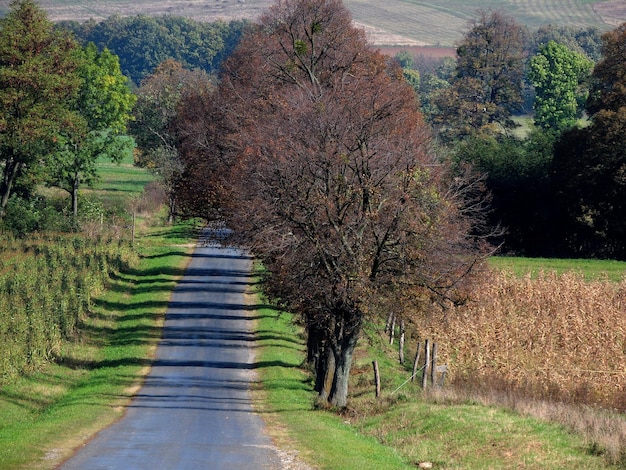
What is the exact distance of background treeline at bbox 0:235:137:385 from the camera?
41500 mm

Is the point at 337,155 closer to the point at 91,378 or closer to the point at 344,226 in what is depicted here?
the point at 344,226

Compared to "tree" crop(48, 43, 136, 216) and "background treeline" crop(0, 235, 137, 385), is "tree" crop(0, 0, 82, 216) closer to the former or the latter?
"tree" crop(48, 43, 136, 216)

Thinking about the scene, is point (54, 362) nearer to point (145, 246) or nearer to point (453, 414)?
point (453, 414)

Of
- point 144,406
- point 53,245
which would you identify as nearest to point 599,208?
point 53,245

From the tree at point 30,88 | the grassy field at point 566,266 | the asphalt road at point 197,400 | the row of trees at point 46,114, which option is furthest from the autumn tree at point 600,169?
the tree at point 30,88

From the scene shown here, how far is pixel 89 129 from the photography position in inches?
3565

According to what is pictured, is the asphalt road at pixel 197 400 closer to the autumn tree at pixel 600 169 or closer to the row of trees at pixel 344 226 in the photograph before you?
the row of trees at pixel 344 226

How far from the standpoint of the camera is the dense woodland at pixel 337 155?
3459 cm

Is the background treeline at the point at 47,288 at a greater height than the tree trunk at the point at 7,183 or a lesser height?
lesser

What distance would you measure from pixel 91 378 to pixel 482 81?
288 feet

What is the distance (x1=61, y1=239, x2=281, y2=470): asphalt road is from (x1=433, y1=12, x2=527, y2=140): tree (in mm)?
55698

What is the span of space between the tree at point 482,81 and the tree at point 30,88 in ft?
161

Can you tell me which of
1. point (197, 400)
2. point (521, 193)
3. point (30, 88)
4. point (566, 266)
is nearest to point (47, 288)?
point (197, 400)

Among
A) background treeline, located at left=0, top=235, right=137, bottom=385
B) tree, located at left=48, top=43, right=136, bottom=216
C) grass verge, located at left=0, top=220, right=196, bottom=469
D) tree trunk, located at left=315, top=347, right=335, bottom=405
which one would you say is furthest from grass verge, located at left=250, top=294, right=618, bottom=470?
tree, located at left=48, top=43, right=136, bottom=216
